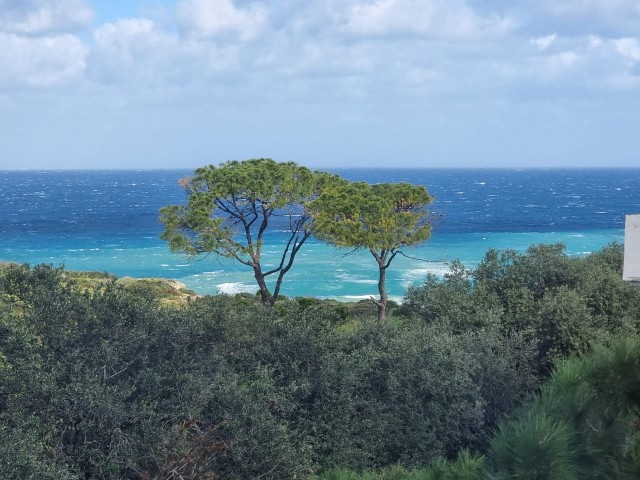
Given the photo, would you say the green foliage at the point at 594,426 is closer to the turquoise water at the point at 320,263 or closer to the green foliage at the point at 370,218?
the green foliage at the point at 370,218

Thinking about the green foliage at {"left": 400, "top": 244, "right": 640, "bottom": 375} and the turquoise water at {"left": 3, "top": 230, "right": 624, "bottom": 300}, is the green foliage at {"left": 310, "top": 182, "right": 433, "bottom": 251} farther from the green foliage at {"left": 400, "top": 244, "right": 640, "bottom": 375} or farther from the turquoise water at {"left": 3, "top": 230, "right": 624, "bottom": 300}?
the turquoise water at {"left": 3, "top": 230, "right": 624, "bottom": 300}

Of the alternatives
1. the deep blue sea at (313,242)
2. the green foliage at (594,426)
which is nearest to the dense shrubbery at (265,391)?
the green foliage at (594,426)

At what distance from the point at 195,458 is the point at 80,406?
2.02 m

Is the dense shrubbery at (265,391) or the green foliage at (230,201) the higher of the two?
the green foliage at (230,201)

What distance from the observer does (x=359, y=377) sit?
579 inches

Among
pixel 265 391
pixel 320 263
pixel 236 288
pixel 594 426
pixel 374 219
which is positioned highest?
pixel 374 219

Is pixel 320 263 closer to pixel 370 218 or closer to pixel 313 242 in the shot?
pixel 313 242

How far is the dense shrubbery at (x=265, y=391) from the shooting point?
30.3 ft

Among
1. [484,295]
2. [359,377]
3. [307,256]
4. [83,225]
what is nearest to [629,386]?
[359,377]

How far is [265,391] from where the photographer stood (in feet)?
42.8

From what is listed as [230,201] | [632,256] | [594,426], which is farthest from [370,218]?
[594,426]

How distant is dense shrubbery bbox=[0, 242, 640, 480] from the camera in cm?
923

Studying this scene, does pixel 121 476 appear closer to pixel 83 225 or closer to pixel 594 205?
pixel 83 225

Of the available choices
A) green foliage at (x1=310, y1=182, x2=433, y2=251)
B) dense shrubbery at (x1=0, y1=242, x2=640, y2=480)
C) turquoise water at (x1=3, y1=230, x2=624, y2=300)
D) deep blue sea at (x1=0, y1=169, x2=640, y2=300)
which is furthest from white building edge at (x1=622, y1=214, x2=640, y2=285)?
turquoise water at (x1=3, y1=230, x2=624, y2=300)
